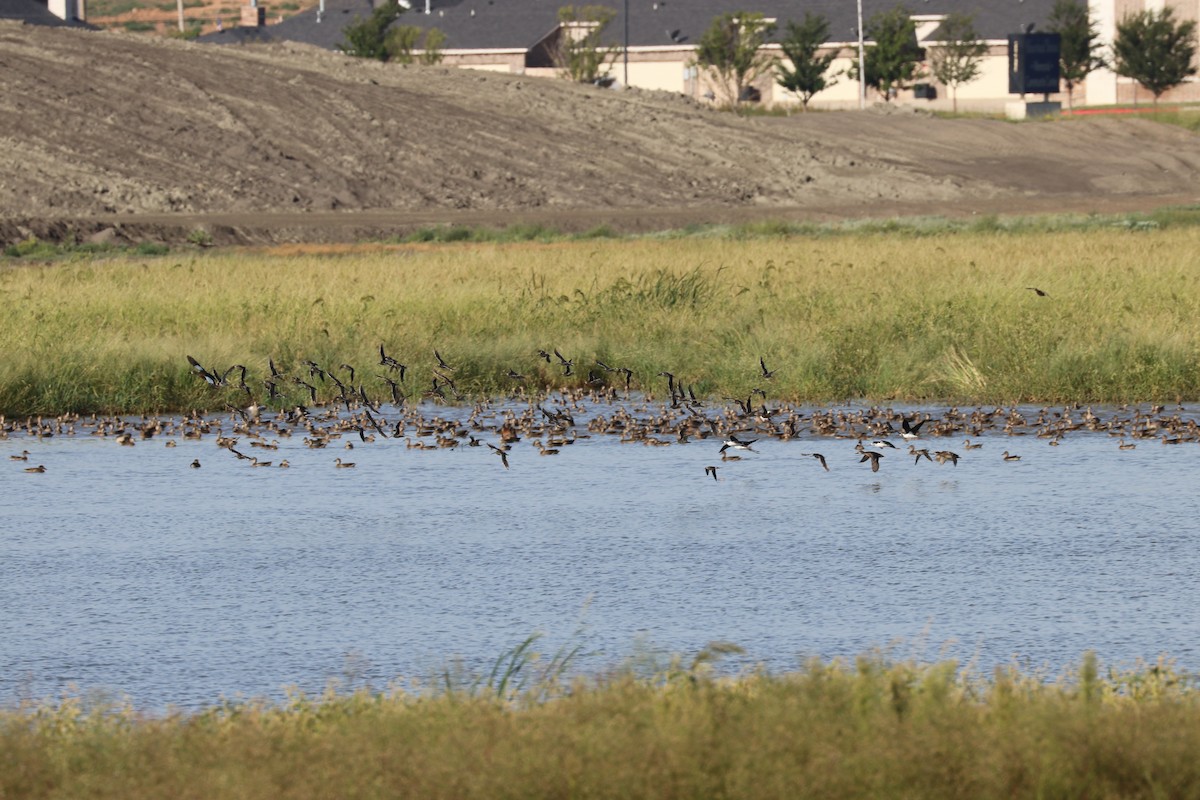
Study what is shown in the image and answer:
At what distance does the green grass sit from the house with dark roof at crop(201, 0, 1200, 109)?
97535 mm

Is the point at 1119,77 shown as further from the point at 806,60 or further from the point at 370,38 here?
the point at 370,38

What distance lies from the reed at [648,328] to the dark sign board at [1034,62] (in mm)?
70468

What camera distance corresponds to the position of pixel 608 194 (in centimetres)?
5969

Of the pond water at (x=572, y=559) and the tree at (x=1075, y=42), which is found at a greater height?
the tree at (x=1075, y=42)

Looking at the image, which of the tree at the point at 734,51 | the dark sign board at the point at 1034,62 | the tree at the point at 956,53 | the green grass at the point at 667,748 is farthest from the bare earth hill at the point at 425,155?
the green grass at the point at 667,748

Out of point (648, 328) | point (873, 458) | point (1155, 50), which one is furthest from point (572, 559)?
point (1155, 50)

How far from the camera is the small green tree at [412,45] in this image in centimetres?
10425

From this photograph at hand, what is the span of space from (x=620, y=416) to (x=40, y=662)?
27.7ft

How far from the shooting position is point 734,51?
101 metres

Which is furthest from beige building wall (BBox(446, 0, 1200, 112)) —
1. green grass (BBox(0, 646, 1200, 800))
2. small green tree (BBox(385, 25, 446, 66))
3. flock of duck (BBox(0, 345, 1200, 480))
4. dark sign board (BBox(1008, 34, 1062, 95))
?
green grass (BBox(0, 646, 1200, 800))

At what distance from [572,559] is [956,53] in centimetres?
9290

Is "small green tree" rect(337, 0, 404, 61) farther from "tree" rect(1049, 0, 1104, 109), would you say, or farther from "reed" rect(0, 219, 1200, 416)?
"reed" rect(0, 219, 1200, 416)

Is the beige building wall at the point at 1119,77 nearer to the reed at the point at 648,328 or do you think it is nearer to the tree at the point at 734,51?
the tree at the point at 734,51

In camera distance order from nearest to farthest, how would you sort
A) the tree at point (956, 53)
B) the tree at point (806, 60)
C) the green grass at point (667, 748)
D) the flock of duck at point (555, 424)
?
the green grass at point (667, 748)
the flock of duck at point (555, 424)
the tree at point (806, 60)
the tree at point (956, 53)
